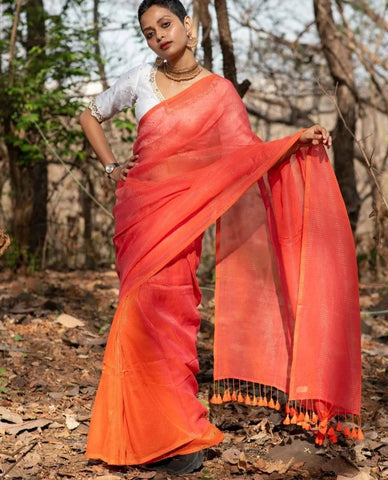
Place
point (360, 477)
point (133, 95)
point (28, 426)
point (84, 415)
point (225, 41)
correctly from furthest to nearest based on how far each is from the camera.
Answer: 1. point (225, 41)
2. point (84, 415)
3. point (28, 426)
4. point (133, 95)
5. point (360, 477)

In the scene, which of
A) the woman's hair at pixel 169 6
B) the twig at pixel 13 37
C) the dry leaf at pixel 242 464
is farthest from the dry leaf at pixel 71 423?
the twig at pixel 13 37

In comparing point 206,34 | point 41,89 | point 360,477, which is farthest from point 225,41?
point 360,477

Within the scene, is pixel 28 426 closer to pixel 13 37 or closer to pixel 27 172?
pixel 27 172

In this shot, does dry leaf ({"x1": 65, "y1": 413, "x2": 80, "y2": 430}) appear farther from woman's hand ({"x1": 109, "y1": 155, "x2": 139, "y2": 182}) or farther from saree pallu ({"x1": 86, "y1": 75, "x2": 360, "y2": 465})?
woman's hand ({"x1": 109, "y1": 155, "x2": 139, "y2": 182})

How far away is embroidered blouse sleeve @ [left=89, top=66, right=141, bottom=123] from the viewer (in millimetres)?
3143

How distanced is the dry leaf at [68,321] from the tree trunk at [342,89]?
374 centimetres

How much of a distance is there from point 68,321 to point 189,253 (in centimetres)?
241

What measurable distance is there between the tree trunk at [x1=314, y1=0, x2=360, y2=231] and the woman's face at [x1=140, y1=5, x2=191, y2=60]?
492cm

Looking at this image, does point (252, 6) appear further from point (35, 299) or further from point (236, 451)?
point (236, 451)

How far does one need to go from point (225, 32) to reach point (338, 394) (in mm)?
3377

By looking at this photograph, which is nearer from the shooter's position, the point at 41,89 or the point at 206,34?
the point at 206,34

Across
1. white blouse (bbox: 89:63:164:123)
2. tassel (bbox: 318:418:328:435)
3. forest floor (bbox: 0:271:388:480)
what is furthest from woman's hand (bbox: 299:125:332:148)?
forest floor (bbox: 0:271:388:480)

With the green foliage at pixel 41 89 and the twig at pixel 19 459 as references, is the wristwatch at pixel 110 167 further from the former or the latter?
the green foliage at pixel 41 89

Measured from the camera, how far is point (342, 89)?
7777mm
